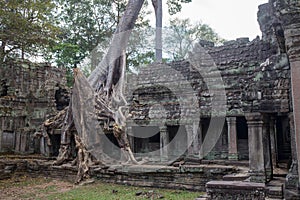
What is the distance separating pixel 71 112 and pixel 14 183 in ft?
11.7

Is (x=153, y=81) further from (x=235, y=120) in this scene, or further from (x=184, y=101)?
(x=235, y=120)

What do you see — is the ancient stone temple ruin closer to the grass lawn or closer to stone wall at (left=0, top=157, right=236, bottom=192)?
stone wall at (left=0, top=157, right=236, bottom=192)

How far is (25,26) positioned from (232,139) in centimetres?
1070

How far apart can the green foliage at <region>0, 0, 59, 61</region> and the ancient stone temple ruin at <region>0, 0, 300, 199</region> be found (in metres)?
2.57

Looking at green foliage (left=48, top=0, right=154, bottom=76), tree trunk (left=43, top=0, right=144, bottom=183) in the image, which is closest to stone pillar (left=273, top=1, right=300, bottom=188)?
tree trunk (left=43, top=0, right=144, bottom=183)

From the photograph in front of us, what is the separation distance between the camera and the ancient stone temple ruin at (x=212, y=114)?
5.01 metres

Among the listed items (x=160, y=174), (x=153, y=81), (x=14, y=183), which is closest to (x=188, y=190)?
(x=160, y=174)

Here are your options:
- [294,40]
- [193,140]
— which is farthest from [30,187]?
[294,40]

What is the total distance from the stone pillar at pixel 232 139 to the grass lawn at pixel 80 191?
3.33 m

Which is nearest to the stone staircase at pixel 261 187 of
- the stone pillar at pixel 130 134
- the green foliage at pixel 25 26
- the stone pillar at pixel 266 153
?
the stone pillar at pixel 266 153

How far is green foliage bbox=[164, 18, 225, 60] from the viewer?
34500 mm

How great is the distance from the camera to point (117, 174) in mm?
10234

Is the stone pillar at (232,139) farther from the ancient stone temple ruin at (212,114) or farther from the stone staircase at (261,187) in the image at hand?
the stone staircase at (261,187)

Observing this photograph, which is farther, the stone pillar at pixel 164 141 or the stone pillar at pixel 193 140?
the stone pillar at pixel 164 141
